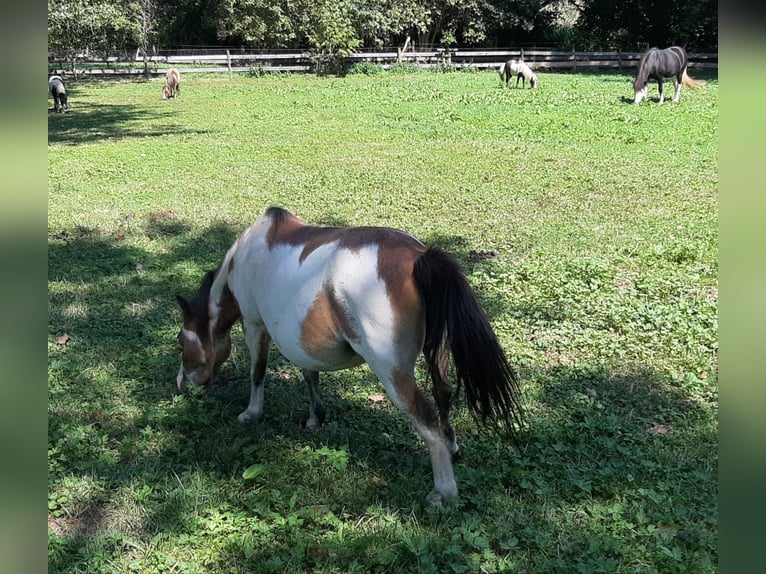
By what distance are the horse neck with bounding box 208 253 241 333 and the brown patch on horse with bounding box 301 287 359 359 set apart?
2.89 feet

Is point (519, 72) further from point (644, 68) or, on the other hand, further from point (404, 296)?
point (404, 296)

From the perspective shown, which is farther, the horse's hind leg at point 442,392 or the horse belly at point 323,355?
the horse belly at point 323,355

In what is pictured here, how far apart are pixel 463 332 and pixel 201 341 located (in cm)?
199

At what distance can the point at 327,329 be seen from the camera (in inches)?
130

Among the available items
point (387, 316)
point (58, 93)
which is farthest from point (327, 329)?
point (58, 93)

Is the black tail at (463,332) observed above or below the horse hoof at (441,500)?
above

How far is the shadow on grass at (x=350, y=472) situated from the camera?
3039mm

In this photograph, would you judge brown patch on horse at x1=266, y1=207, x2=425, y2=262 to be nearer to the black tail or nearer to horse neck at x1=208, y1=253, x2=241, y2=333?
the black tail

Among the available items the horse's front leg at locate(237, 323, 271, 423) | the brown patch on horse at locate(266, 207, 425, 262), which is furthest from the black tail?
the horse's front leg at locate(237, 323, 271, 423)

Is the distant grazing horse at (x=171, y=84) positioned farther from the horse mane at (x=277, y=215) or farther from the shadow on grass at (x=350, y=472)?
the horse mane at (x=277, y=215)

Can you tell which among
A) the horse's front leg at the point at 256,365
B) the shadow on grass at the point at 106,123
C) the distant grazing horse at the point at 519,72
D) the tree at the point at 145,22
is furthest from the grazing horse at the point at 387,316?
the tree at the point at 145,22

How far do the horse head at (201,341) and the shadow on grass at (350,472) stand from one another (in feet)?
0.72
